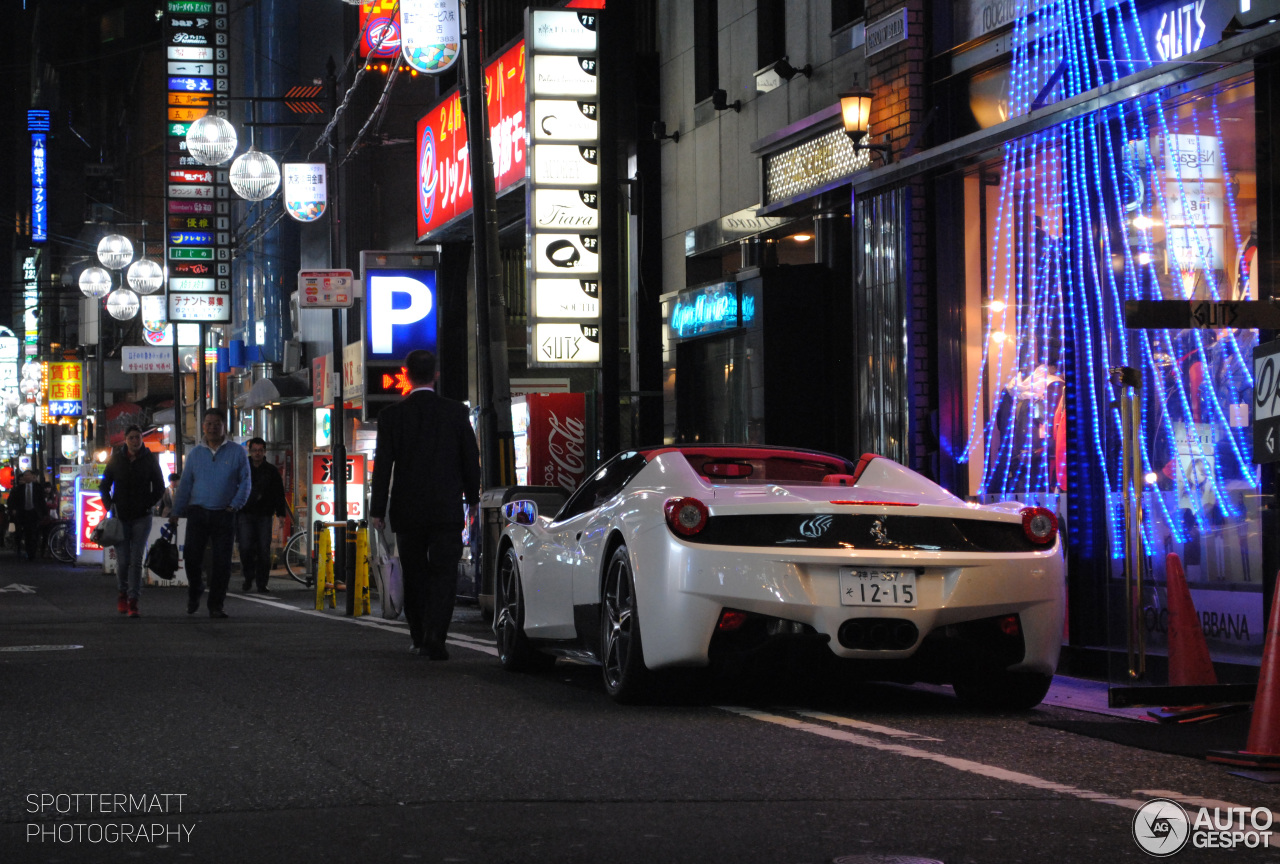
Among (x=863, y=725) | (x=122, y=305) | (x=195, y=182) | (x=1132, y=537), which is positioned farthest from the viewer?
(x=122, y=305)

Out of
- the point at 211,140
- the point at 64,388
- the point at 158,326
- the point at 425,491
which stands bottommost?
the point at 425,491

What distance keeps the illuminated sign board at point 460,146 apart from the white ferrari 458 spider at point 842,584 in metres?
11.9

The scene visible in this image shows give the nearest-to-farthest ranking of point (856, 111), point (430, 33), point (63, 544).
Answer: point (856, 111) → point (430, 33) → point (63, 544)

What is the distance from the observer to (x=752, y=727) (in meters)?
7.27

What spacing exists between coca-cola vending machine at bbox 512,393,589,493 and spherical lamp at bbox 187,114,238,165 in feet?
37.5

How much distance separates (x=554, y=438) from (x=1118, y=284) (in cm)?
1034

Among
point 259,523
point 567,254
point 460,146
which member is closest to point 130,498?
point 259,523

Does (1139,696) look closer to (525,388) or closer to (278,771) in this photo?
(278,771)

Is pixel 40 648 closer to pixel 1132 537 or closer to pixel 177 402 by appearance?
pixel 1132 537

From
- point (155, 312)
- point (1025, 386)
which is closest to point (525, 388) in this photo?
point (1025, 386)

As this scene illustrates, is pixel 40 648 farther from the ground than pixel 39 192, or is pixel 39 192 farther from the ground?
pixel 39 192

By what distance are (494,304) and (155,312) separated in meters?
31.4

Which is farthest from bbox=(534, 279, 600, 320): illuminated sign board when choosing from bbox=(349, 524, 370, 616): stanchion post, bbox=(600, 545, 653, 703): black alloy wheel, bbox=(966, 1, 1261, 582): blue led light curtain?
bbox=(600, 545, 653, 703): black alloy wheel

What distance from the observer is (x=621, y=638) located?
26.8 ft
